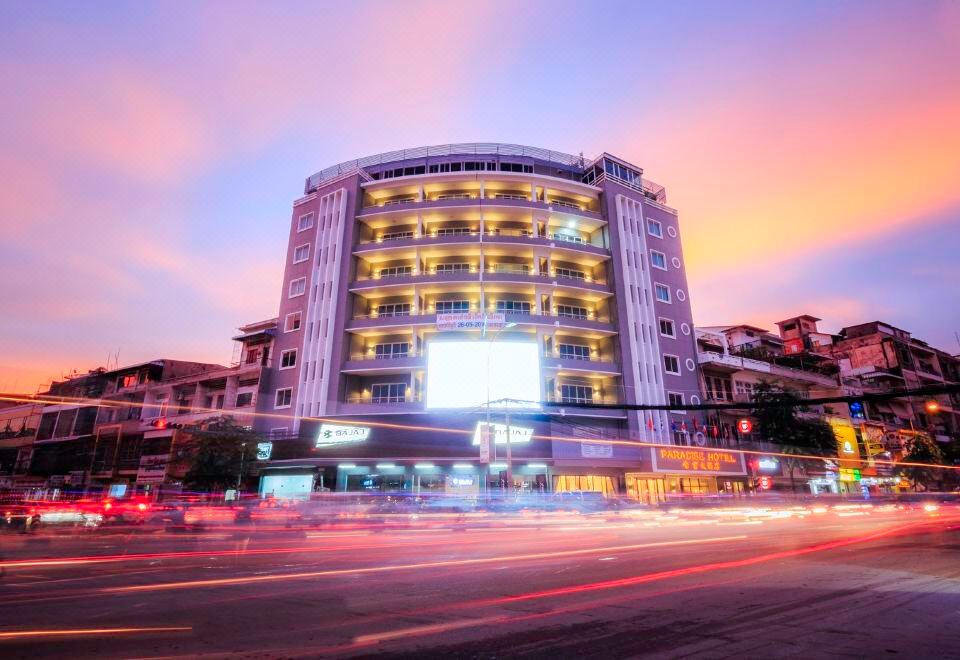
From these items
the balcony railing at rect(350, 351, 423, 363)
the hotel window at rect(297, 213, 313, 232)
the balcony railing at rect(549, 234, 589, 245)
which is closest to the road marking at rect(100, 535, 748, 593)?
the balcony railing at rect(350, 351, 423, 363)

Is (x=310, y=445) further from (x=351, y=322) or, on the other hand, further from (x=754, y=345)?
(x=754, y=345)

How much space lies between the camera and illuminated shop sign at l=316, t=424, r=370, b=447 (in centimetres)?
3470

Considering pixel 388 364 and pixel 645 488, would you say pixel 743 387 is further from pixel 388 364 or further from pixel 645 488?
pixel 388 364

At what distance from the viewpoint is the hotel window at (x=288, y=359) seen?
4150cm

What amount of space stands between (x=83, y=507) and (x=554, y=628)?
99.7 feet

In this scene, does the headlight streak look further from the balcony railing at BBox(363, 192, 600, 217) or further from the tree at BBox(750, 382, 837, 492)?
the balcony railing at BBox(363, 192, 600, 217)

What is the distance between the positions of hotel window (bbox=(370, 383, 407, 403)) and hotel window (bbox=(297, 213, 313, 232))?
1594cm

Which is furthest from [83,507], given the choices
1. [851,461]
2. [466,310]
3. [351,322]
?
[851,461]

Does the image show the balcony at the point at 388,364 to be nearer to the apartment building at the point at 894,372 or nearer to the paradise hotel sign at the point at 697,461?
the paradise hotel sign at the point at 697,461

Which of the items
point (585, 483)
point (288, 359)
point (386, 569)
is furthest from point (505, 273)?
point (386, 569)

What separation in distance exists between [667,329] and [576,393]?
33.9 feet

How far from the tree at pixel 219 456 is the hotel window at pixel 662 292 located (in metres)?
33.7

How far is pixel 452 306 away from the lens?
41.9 m

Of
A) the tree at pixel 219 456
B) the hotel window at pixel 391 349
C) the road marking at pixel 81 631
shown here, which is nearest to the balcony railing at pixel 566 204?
the hotel window at pixel 391 349
